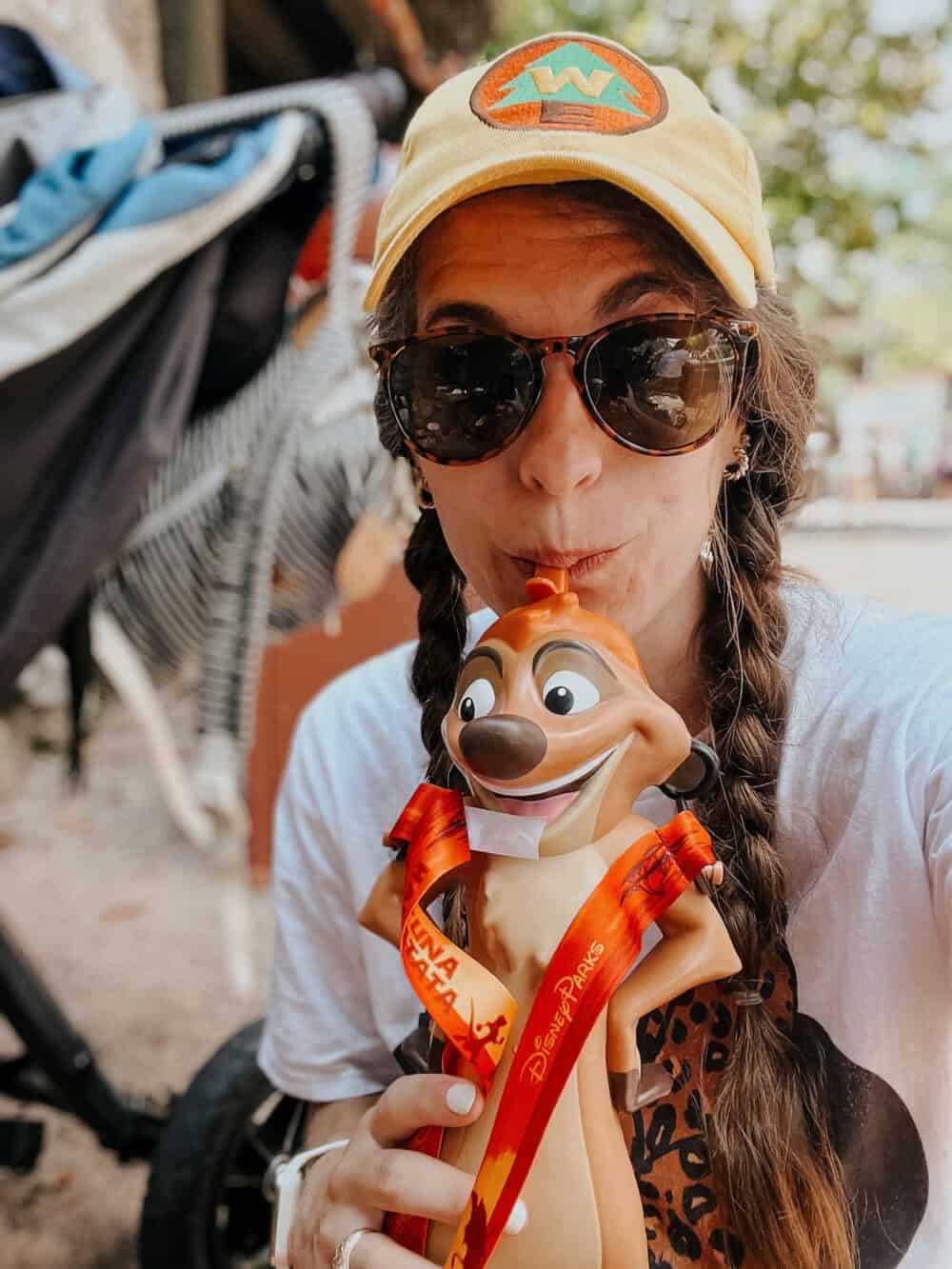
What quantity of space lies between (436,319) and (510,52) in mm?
260

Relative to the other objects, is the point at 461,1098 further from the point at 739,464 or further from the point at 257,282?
the point at 257,282

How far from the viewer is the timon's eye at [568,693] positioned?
776 mm

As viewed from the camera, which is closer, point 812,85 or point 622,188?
point 622,188

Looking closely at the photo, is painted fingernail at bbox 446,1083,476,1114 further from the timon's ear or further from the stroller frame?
the stroller frame

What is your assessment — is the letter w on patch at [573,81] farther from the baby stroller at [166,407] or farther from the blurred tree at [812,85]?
the blurred tree at [812,85]

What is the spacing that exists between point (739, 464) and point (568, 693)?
0.40m

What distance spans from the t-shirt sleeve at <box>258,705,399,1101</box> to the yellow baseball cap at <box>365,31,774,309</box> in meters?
0.67

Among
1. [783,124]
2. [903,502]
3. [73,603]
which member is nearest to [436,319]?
[73,603]

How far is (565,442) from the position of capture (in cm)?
90

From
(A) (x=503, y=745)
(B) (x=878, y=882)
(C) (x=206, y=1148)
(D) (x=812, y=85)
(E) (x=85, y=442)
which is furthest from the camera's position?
(D) (x=812, y=85)

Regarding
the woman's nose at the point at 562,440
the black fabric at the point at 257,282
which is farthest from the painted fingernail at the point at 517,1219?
the black fabric at the point at 257,282

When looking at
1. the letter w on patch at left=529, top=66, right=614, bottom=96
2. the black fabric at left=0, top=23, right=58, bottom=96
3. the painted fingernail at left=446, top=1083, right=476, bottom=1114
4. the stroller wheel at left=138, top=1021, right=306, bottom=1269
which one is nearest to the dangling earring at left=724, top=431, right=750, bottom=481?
the letter w on patch at left=529, top=66, right=614, bottom=96

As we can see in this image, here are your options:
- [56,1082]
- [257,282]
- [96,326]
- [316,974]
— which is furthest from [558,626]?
[56,1082]

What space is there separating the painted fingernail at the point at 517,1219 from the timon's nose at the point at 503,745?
311 millimetres
